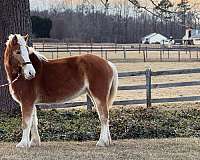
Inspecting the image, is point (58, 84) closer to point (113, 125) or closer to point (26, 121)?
point (26, 121)

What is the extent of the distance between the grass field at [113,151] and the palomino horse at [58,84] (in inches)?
13.3

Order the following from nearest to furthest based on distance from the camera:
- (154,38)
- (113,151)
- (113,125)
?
(113,151)
(113,125)
(154,38)

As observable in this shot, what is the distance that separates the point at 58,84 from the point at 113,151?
5.25 feet

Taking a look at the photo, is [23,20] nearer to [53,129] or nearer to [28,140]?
[53,129]

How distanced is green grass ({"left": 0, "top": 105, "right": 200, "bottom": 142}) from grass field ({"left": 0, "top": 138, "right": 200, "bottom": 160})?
76 cm

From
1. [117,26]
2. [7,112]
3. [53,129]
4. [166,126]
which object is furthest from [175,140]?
[117,26]

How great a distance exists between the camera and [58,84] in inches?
338

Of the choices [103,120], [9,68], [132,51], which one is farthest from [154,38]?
[9,68]

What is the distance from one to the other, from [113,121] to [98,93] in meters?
2.32

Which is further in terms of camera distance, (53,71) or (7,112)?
(7,112)

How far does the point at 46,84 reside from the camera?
8.51 metres

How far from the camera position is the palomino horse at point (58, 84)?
8320mm

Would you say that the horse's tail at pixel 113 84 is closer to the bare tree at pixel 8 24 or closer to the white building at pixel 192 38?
the bare tree at pixel 8 24

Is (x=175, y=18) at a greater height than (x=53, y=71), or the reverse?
(x=175, y=18)
